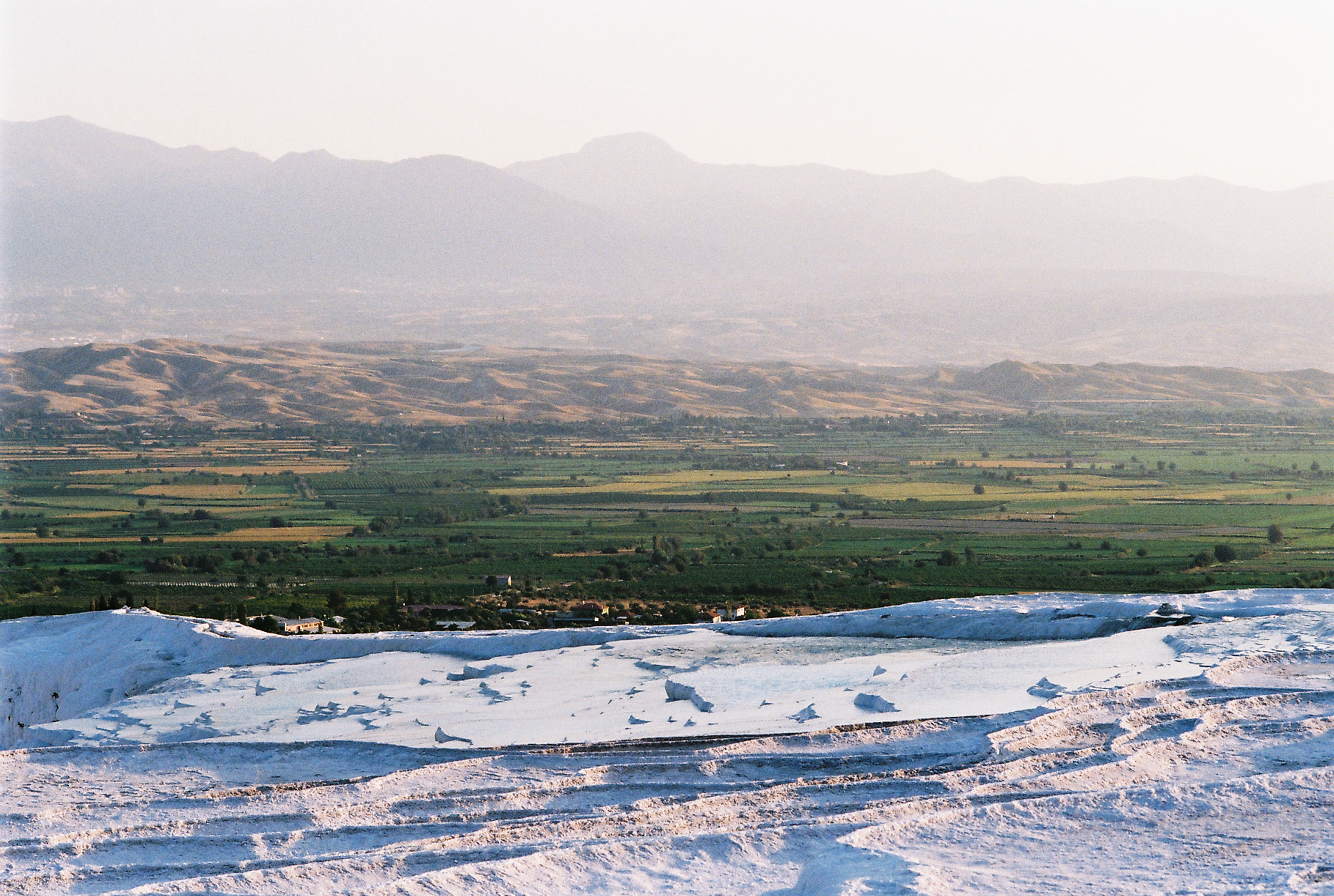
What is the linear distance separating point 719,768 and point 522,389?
104 m

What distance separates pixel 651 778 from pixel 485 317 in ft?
631

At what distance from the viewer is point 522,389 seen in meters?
113

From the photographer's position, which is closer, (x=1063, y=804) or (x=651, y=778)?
(x=1063, y=804)

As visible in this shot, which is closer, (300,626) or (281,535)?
(300,626)

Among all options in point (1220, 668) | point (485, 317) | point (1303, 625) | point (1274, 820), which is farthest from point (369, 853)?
point (485, 317)

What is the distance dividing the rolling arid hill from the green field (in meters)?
12.8

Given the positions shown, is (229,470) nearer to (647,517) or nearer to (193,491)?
(193,491)

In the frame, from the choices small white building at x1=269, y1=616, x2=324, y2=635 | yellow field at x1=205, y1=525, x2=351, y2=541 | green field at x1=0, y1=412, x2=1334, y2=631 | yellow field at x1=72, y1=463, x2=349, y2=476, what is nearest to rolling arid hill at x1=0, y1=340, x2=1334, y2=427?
green field at x1=0, y1=412, x2=1334, y2=631

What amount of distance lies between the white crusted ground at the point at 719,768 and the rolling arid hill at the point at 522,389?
86.9 m

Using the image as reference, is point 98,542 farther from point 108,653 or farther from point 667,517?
point 108,653

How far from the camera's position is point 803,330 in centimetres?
18388

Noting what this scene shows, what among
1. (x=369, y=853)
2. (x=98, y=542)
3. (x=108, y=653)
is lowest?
(x=98, y=542)

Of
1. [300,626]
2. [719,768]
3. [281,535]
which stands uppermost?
[719,768]

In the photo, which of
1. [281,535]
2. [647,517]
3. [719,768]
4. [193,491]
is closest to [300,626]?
[719,768]
